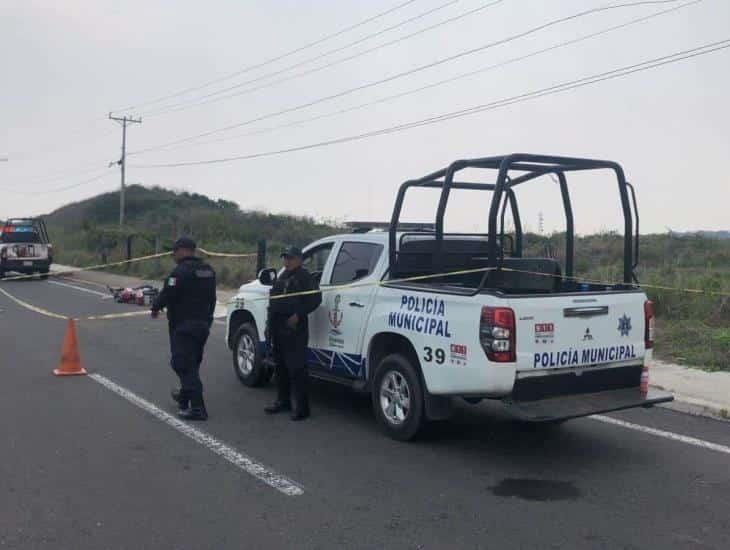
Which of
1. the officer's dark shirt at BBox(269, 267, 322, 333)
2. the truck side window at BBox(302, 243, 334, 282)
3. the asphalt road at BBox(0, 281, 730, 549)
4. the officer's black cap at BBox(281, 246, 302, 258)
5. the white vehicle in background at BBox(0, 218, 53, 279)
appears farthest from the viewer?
the white vehicle in background at BBox(0, 218, 53, 279)

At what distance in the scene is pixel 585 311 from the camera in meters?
6.47

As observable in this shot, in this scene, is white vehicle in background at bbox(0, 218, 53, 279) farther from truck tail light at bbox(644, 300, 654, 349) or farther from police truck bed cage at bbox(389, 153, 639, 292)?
truck tail light at bbox(644, 300, 654, 349)

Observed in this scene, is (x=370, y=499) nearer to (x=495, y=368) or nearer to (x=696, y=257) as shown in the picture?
(x=495, y=368)

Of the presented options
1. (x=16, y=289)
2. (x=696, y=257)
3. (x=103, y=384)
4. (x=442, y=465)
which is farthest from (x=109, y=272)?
(x=442, y=465)

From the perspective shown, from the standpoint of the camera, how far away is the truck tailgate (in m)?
6.14

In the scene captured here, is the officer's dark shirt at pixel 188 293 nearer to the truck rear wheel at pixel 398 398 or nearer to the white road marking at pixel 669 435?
the truck rear wheel at pixel 398 398

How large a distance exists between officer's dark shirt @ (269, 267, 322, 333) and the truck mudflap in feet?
7.62

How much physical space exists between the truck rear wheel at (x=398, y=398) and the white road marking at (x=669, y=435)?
2157mm

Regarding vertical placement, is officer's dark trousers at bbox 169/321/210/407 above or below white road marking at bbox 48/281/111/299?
above

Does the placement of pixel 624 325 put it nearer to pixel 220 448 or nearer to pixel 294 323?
pixel 294 323

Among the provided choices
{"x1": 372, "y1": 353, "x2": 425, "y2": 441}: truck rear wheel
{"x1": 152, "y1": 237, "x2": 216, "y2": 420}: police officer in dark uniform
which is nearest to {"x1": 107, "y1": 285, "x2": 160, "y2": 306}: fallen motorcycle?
{"x1": 152, "y1": 237, "x2": 216, "y2": 420}: police officer in dark uniform

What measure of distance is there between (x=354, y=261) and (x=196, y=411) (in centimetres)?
205

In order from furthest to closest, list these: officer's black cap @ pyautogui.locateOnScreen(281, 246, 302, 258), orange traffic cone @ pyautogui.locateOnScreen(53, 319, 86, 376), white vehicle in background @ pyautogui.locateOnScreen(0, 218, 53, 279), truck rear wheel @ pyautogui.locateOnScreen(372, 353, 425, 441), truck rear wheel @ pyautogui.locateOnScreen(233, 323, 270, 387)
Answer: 1. white vehicle in background @ pyautogui.locateOnScreen(0, 218, 53, 279)
2. orange traffic cone @ pyautogui.locateOnScreen(53, 319, 86, 376)
3. truck rear wheel @ pyautogui.locateOnScreen(233, 323, 270, 387)
4. officer's black cap @ pyautogui.locateOnScreen(281, 246, 302, 258)
5. truck rear wheel @ pyautogui.locateOnScreen(372, 353, 425, 441)

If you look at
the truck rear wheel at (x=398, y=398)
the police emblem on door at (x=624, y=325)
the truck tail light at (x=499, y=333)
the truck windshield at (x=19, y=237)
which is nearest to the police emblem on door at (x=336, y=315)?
the truck rear wheel at (x=398, y=398)
